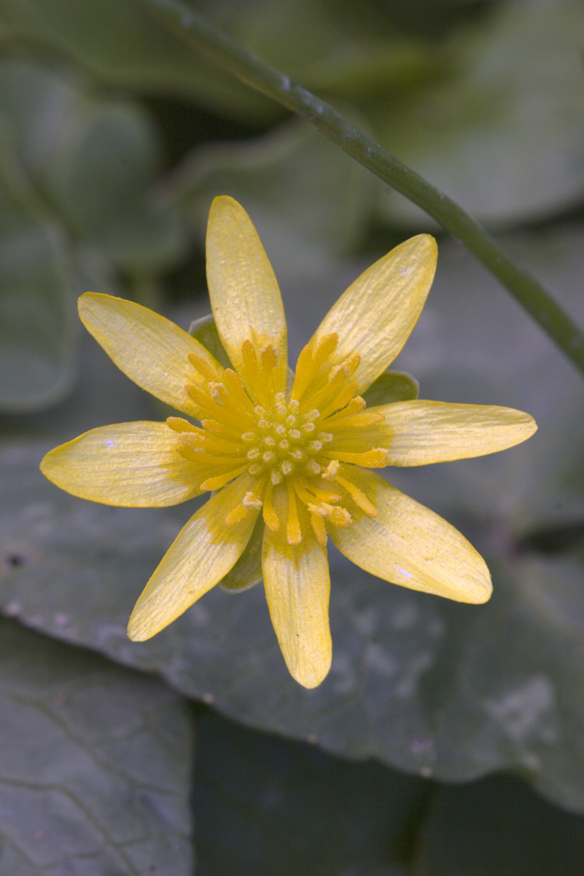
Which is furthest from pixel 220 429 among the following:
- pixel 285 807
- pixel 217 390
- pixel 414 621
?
pixel 285 807

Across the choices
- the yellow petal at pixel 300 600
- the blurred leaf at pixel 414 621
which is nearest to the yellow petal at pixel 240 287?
the yellow petal at pixel 300 600

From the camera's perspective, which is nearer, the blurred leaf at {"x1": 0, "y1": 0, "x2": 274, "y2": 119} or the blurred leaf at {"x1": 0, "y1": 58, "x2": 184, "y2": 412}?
the blurred leaf at {"x1": 0, "y1": 58, "x2": 184, "y2": 412}

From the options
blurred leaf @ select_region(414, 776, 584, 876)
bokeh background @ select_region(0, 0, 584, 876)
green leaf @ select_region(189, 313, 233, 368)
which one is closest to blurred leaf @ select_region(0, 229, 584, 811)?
bokeh background @ select_region(0, 0, 584, 876)

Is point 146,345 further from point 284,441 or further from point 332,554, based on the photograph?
point 332,554

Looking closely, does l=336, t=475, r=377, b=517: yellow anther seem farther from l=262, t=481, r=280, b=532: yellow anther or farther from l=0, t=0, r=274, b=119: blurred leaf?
l=0, t=0, r=274, b=119: blurred leaf

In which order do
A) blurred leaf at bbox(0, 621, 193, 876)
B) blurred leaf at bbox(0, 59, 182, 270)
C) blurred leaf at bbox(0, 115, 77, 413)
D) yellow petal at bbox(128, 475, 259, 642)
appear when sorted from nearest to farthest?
yellow petal at bbox(128, 475, 259, 642) → blurred leaf at bbox(0, 621, 193, 876) → blurred leaf at bbox(0, 115, 77, 413) → blurred leaf at bbox(0, 59, 182, 270)

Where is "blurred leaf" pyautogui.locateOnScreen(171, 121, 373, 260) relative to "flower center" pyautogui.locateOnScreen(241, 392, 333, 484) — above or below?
above
